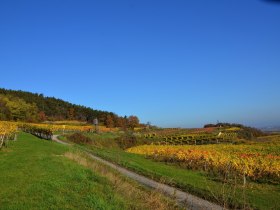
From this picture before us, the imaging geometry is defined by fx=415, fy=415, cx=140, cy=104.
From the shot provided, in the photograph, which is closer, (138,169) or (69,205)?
(69,205)

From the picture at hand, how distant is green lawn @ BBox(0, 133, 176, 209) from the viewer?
14.2 m

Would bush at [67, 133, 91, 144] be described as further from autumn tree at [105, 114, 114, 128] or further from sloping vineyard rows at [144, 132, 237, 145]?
autumn tree at [105, 114, 114, 128]

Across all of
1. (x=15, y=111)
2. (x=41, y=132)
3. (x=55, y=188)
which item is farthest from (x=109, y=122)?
(x=55, y=188)

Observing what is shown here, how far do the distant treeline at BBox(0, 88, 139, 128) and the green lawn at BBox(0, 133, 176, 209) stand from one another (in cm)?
8218

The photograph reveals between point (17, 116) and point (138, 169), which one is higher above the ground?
point (17, 116)


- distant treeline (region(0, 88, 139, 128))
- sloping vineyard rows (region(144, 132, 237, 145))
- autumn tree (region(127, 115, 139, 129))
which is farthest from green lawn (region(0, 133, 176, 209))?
autumn tree (region(127, 115, 139, 129))

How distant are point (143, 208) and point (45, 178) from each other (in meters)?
5.87

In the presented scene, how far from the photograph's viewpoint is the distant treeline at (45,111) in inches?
4201

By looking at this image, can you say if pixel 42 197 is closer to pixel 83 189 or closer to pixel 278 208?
pixel 83 189

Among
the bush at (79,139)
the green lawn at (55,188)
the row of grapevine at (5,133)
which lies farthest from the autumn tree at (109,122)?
the green lawn at (55,188)

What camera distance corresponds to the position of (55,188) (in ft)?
54.5

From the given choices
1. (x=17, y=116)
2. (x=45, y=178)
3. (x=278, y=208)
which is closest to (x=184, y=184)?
(x=278, y=208)

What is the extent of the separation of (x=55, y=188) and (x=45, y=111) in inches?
5713

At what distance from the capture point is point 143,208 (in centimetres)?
1442
